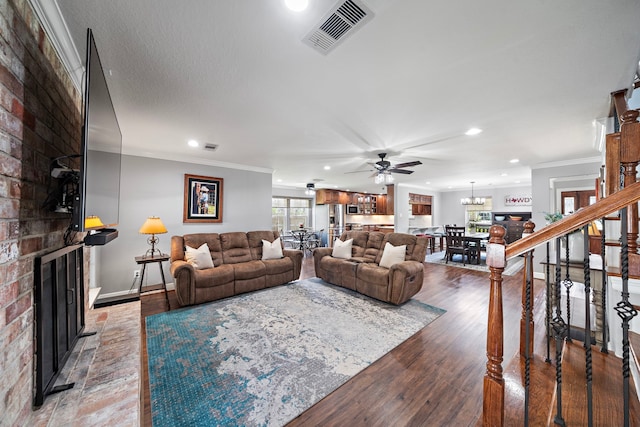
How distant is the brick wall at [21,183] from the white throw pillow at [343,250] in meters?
3.70

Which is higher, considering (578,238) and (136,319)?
(578,238)

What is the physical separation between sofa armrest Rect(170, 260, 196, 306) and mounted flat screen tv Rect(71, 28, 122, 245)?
1.59m

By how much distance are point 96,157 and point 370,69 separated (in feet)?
6.24

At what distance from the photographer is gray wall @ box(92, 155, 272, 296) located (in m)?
4.02

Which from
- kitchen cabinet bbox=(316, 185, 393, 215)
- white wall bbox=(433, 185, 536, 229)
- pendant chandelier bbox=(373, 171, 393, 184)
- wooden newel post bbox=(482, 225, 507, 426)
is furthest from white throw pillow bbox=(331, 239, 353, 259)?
white wall bbox=(433, 185, 536, 229)

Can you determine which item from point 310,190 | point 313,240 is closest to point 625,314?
point 310,190

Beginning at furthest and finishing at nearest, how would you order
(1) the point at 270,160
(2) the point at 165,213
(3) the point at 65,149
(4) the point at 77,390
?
(1) the point at 270,160 → (2) the point at 165,213 → (3) the point at 65,149 → (4) the point at 77,390

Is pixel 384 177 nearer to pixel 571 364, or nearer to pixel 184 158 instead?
pixel 571 364

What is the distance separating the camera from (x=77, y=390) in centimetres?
136

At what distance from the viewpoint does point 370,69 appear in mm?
1871

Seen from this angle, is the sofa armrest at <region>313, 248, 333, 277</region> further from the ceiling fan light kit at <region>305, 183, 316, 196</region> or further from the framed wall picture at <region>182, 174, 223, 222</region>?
the ceiling fan light kit at <region>305, 183, 316, 196</region>

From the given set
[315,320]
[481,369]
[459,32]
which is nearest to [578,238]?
[481,369]

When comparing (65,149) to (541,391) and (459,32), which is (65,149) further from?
(541,391)

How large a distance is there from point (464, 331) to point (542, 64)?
8.63 ft
